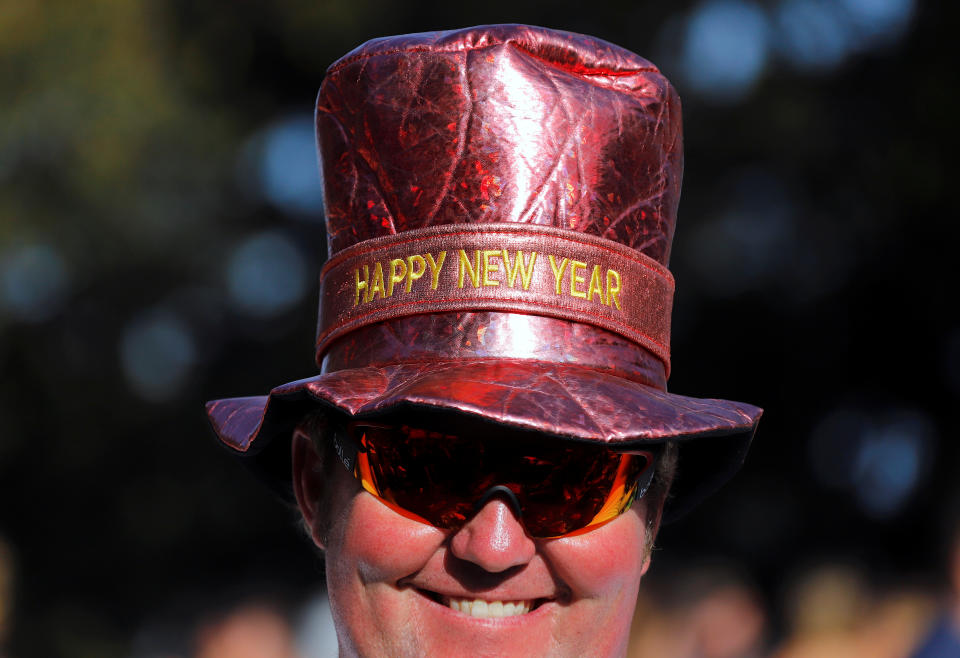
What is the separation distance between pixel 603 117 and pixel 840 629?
521 centimetres

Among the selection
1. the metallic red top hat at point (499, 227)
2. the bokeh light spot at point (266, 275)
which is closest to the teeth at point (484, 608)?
the metallic red top hat at point (499, 227)

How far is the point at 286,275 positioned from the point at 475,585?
680 cm

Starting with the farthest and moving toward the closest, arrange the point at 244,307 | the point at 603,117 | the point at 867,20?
1. the point at 244,307
2. the point at 867,20
3. the point at 603,117

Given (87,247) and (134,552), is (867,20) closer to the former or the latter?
(87,247)

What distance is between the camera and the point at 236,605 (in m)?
6.15

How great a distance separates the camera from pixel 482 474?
2115mm

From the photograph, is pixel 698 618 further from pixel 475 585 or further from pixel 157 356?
pixel 475 585

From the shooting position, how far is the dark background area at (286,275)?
8.10m

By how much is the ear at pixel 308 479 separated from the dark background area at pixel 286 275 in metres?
5.60

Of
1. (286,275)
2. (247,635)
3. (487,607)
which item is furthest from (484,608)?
(286,275)

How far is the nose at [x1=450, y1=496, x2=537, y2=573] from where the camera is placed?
2080 mm

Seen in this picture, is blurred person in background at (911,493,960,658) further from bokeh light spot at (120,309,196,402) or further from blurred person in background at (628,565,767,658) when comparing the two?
bokeh light spot at (120,309,196,402)

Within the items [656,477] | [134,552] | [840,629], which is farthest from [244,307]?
[656,477]

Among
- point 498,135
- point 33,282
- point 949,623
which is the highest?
point 498,135
